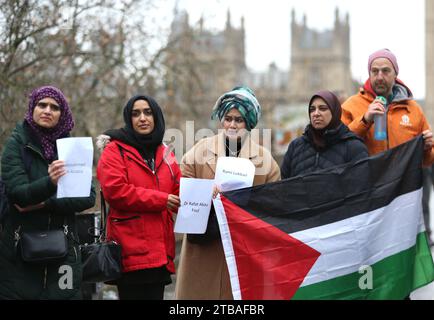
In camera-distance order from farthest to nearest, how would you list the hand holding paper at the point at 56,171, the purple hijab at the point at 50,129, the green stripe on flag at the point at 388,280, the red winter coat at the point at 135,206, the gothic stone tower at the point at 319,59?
the gothic stone tower at the point at 319,59 → the green stripe on flag at the point at 388,280 → the red winter coat at the point at 135,206 → the purple hijab at the point at 50,129 → the hand holding paper at the point at 56,171

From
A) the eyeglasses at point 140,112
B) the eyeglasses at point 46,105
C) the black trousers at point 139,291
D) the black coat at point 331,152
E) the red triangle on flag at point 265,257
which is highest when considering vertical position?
the eyeglasses at point 46,105

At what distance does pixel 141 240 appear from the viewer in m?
6.18

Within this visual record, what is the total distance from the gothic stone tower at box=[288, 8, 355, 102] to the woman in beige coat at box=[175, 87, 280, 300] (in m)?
127

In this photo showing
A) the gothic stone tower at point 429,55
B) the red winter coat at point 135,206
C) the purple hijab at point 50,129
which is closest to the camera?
the purple hijab at point 50,129

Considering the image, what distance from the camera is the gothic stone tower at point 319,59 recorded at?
5399 inches

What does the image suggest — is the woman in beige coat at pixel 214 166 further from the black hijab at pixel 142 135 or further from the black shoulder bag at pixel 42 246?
the black shoulder bag at pixel 42 246

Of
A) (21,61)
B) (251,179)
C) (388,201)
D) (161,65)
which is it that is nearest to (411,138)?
(388,201)

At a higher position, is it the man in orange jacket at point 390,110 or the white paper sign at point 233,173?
the man in orange jacket at point 390,110

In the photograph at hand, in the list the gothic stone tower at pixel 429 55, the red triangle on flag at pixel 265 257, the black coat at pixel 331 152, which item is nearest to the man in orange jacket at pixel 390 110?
the black coat at pixel 331 152

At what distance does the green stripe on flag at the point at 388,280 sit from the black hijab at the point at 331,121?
961 mm

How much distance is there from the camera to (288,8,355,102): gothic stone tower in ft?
450

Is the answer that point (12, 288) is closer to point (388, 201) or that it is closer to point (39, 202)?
point (39, 202)

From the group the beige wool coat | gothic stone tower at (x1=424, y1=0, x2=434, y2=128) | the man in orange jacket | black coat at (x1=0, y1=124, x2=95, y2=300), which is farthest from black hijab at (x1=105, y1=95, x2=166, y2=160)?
gothic stone tower at (x1=424, y1=0, x2=434, y2=128)

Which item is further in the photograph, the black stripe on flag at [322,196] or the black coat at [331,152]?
the black coat at [331,152]
